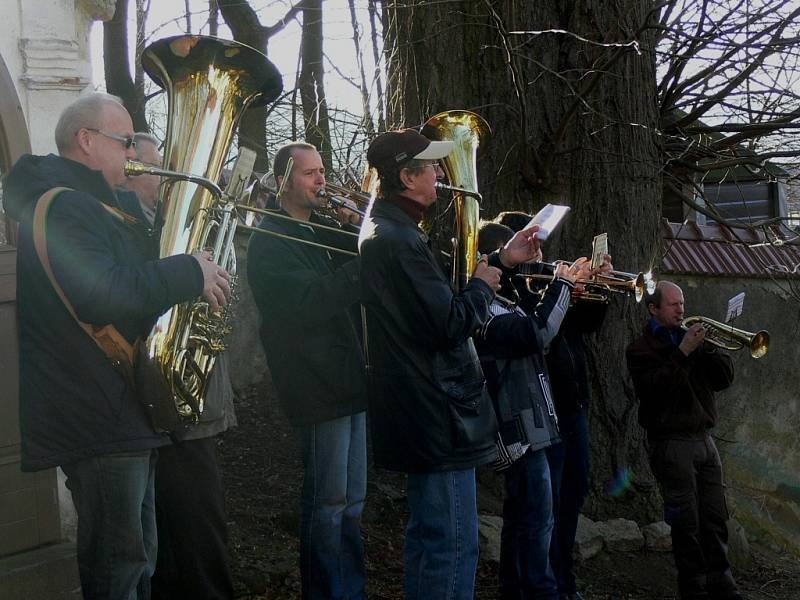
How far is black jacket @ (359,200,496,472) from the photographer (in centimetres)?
339

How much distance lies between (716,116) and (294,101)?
4005 millimetres

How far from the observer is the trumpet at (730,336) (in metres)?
5.41

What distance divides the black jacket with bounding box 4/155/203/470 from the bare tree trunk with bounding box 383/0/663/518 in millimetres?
3187

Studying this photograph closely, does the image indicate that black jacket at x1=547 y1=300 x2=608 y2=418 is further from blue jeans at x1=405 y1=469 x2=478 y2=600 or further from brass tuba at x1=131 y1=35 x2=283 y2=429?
brass tuba at x1=131 y1=35 x2=283 y2=429

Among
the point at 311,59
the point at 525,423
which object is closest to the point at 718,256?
the point at 311,59

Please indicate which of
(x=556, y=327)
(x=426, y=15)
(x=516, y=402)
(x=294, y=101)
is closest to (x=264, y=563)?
(x=516, y=402)

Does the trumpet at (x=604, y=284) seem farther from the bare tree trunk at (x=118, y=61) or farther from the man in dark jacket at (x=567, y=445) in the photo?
the bare tree trunk at (x=118, y=61)

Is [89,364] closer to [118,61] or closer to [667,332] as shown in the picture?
[667,332]

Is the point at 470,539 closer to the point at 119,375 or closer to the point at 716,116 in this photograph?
the point at 119,375

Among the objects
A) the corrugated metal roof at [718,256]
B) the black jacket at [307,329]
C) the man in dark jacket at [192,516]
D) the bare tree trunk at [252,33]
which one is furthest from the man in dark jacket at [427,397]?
the bare tree trunk at [252,33]

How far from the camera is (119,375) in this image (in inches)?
120

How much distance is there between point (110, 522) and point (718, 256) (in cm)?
794

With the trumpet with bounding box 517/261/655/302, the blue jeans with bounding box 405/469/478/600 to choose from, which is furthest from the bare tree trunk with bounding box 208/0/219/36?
the blue jeans with bounding box 405/469/478/600

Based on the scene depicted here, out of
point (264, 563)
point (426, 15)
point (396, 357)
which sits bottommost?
point (264, 563)
